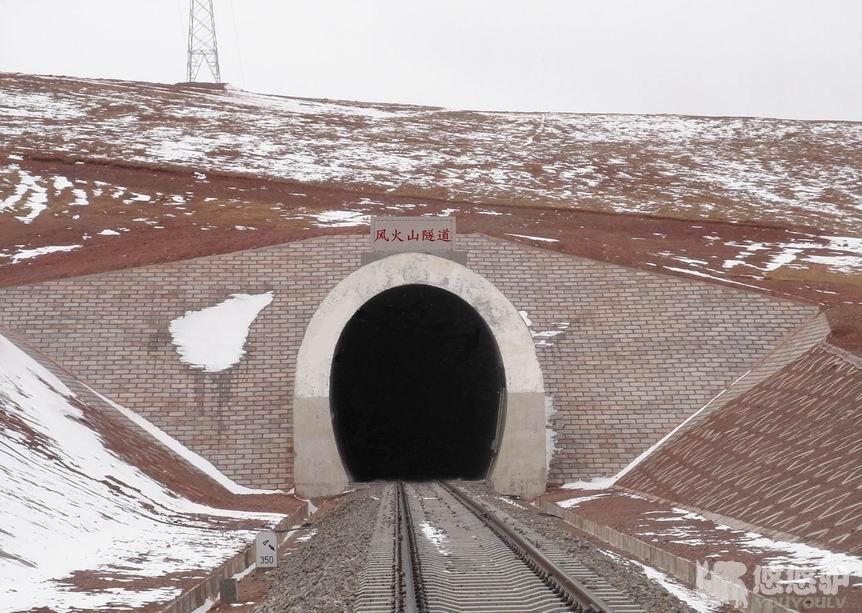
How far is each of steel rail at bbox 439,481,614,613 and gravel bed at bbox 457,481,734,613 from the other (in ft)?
1.54

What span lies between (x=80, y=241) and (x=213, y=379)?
1472cm

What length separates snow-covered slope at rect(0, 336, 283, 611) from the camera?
1006cm

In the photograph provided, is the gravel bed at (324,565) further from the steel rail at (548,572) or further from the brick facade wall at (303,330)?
the brick facade wall at (303,330)

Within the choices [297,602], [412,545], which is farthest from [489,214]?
[297,602]

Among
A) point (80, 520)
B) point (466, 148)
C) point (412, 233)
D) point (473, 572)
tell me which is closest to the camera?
point (473, 572)

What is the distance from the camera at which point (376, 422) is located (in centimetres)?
2964

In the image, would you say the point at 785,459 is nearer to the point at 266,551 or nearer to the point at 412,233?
the point at 266,551

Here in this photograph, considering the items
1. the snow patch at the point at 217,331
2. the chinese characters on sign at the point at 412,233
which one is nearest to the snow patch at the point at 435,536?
the snow patch at the point at 217,331

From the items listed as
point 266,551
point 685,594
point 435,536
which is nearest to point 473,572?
point 685,594

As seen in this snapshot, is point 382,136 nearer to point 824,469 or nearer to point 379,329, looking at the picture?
point 379,329

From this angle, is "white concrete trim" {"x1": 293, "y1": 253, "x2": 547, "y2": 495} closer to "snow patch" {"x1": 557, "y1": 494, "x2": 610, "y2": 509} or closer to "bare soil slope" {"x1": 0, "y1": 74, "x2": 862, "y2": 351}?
"snow patch" {"x1": 557, "y1": 494, "x2": 610, "y2": 509}

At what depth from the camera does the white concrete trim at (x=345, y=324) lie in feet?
74.0

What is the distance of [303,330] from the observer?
25.6 meters

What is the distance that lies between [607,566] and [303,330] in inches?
599
